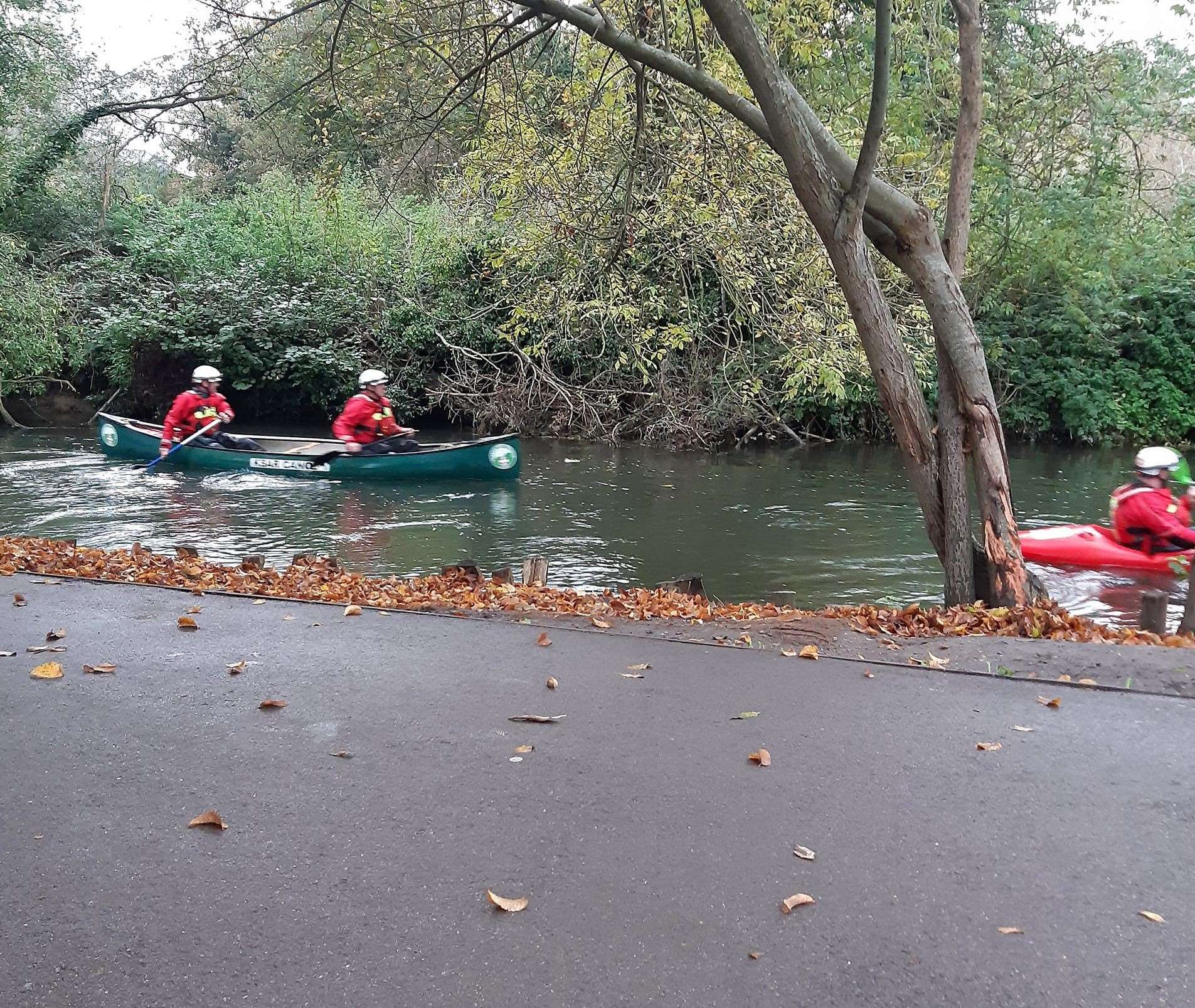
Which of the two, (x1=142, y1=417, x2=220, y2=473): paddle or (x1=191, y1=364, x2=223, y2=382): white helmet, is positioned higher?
(x1=191, y1=364, x2=223, y2=382): white helmet

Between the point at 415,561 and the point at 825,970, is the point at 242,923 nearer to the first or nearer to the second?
the point at 825,970

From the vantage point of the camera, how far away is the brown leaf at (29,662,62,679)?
558 cm

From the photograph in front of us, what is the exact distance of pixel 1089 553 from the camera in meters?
13.1

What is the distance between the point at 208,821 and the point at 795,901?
2.05m

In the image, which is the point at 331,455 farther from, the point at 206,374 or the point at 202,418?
the point at 206,374

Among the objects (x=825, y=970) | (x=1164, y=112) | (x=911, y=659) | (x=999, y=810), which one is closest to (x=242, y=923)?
(x=825, y=970)

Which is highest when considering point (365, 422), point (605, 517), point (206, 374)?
point (206, 374)

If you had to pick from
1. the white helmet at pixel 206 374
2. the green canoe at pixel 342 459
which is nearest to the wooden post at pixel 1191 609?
the green canoe at pixel 342 459

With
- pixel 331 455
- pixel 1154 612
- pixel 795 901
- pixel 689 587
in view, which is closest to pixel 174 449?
pixel 331 455

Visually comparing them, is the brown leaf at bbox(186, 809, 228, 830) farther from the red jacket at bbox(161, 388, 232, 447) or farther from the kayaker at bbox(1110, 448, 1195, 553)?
the red jacket at bbox(161, 388, 232, 447)

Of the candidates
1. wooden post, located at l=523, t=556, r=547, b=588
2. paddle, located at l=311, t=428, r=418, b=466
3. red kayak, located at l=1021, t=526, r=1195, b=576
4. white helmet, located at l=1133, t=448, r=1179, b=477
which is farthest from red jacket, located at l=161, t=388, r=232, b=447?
white helmet, located at l=1133, t=448, r=1179, b=477

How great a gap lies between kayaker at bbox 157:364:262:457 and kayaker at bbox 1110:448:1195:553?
14.5m

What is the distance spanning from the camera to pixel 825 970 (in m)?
3.10

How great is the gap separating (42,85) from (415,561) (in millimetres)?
15827
